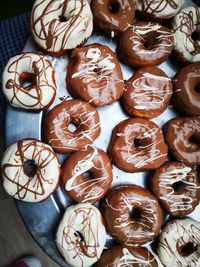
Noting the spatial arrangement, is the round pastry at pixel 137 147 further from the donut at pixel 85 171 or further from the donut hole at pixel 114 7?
the donut hole at pixel 114 7

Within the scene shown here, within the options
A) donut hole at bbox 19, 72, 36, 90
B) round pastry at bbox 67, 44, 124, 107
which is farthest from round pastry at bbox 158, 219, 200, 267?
donut hole at bbox 19, 72, 36, 90

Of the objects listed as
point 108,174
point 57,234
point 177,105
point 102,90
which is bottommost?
point 57,234

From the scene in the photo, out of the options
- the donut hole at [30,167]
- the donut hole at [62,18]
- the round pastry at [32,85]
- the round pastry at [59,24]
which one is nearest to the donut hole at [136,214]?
the donut hole at [30,167]

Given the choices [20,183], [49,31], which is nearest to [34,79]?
[49,31]

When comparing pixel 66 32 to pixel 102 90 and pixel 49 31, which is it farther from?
pixel 102 90

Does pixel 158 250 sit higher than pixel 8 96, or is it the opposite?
pixel 8 96

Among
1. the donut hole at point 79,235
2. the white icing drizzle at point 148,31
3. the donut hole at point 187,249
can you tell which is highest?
the white icing drizzle at point 148,31

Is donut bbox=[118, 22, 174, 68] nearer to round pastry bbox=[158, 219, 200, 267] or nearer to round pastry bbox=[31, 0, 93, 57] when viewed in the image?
round pastry bbox=[31, 0, 93, 57]
